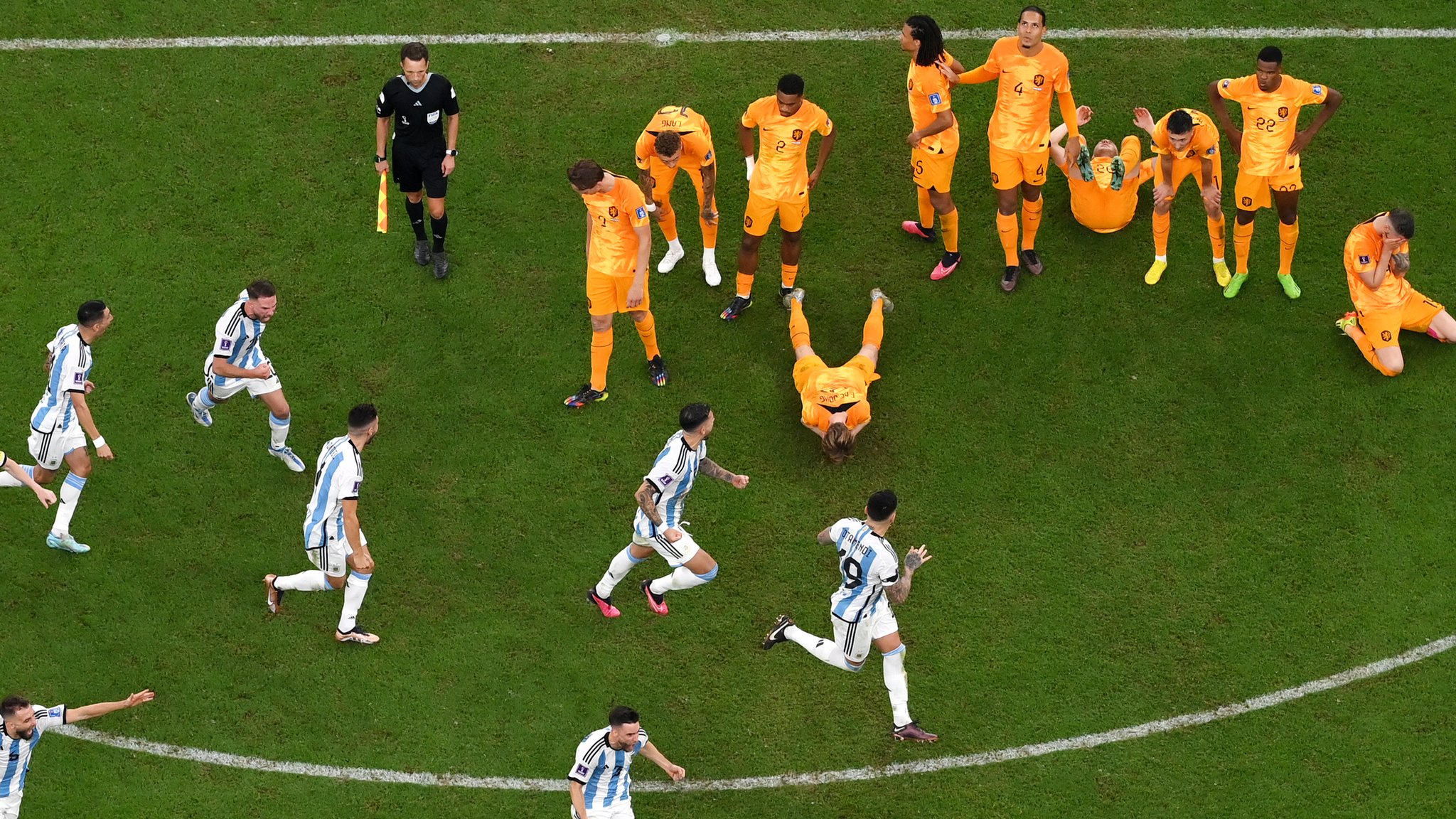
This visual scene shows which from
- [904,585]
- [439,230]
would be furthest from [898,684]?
[439,230]

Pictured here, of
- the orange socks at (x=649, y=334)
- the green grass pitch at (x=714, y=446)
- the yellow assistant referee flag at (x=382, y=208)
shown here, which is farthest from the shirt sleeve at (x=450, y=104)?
the orange socks at (x=649, y=334)

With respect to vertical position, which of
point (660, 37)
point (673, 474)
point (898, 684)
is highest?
point (660, 37)

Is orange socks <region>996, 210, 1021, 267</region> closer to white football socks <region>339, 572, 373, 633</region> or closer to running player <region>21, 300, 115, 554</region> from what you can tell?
white football socks <region>339, 572, 373, 633</region>

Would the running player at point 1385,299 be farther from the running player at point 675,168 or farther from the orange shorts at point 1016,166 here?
the running player at point 675,168

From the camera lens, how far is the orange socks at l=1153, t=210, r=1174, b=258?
13.2 meters

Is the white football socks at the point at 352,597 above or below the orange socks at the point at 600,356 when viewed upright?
below

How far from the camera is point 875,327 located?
12750 millimetres

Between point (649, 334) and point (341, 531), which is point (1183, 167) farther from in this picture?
point (341, 531)

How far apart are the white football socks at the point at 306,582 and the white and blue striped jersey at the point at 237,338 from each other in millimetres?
1639

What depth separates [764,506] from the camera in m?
12.3

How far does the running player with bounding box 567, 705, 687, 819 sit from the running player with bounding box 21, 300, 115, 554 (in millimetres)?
4492

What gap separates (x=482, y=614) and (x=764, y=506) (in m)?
2.41

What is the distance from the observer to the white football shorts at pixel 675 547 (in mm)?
10914

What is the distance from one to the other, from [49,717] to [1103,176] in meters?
9.46
